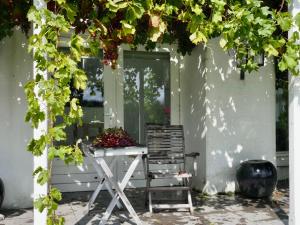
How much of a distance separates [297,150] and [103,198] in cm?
312

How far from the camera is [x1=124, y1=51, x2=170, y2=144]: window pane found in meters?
6.82

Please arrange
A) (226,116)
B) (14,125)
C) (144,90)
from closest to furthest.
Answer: (14,125) → (226,116) → (144,90)

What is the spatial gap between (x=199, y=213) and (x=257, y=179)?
121 cm

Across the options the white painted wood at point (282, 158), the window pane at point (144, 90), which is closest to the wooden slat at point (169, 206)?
the window pane at point (144, 90)

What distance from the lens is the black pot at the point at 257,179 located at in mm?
5812

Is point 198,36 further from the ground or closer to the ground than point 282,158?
further from the ground

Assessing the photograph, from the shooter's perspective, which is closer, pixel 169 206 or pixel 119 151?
pixel 119 151

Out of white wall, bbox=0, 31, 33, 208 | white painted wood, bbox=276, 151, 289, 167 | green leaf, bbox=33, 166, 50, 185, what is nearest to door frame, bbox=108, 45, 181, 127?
white wall, bbox=0, 31, 33, 208

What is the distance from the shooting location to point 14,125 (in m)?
5.44

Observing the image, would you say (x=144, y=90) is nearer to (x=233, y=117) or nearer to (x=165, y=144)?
(x=165, y=144)

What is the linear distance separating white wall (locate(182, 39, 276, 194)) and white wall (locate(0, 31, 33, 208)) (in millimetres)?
2718

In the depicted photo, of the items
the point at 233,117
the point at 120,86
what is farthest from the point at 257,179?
the point at 120,86

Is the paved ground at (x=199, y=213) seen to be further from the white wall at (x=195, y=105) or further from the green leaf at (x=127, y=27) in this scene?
the green leaf at (x=127, y=27)

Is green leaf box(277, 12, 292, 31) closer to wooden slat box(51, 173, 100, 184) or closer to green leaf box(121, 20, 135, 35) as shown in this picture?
green leaf box(121, 20, 135, 35)
